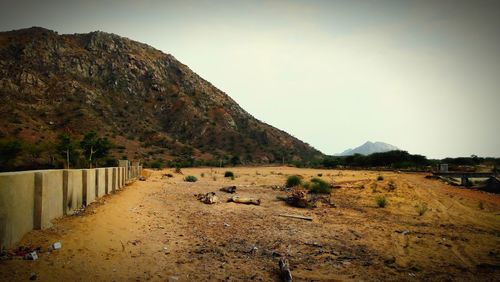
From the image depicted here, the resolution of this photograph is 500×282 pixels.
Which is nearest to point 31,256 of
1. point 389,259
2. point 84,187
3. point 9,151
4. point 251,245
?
point 251,245

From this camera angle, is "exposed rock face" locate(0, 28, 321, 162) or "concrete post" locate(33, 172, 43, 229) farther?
"exposed rock face" locate(0, 28, 321, 162)

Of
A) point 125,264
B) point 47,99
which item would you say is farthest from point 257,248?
point 47,99

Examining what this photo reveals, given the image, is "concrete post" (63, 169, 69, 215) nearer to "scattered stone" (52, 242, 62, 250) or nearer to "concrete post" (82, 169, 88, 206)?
"concrete post" (82, 169, 88, 206)

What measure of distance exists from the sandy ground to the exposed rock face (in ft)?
161

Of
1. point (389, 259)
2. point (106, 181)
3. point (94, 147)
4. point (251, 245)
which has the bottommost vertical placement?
point (389, 259)

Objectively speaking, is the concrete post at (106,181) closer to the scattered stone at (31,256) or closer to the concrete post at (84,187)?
the concrete post at (84,187)

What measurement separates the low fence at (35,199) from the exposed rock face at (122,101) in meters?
48.5

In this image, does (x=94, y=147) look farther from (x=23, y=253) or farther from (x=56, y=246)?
(x=23, y=253)

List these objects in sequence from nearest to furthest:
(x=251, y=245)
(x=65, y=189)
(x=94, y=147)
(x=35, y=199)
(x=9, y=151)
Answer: (x=35, y=199) < (x=251, y=245) < (x=65, y=189) < (x=9, y=151) < (x=94, y=147)

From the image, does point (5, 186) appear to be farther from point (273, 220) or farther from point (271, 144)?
point (271, 144)

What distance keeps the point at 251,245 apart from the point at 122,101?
75.5 meters

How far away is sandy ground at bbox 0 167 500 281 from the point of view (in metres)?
5.32

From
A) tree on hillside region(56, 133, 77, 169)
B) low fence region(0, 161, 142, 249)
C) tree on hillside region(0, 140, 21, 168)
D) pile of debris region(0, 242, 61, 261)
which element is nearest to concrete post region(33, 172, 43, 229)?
low fence region(0, 161, 142, 249)

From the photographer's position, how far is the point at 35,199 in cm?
606
